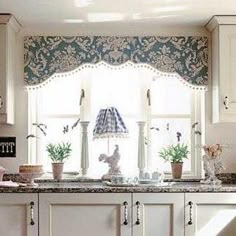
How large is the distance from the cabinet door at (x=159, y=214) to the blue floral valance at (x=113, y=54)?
3.37 ft

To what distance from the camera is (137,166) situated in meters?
4.07

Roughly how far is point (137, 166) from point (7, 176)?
104 cm

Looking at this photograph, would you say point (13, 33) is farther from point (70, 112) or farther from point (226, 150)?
point (226, 150)

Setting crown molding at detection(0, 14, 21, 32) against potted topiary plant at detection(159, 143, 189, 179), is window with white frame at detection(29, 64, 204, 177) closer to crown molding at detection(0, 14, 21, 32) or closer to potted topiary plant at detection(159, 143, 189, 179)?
potted topiary plant at detection(159, 143, 189, 179)

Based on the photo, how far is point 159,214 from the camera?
3.47 m

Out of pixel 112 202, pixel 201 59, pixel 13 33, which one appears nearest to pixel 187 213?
pixel 112 202

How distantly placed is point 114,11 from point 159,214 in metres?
1.47

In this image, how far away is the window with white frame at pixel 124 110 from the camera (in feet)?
13.6

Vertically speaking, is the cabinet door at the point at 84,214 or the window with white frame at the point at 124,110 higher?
the window with white frame at the point at 124,110

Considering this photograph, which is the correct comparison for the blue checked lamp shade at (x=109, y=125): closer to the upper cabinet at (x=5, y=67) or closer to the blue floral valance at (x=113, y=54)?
the blue floral valance at (x=113, y=54)

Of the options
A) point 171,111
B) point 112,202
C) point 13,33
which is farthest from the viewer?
point 171,111

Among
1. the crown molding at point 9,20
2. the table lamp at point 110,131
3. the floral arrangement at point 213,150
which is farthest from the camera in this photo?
the table lamp at point 110,131

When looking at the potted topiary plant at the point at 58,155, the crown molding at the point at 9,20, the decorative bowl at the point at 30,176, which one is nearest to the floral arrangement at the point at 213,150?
the potted topiary plant at the point at 58,155

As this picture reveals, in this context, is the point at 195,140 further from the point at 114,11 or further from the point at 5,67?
the point at 5,67
